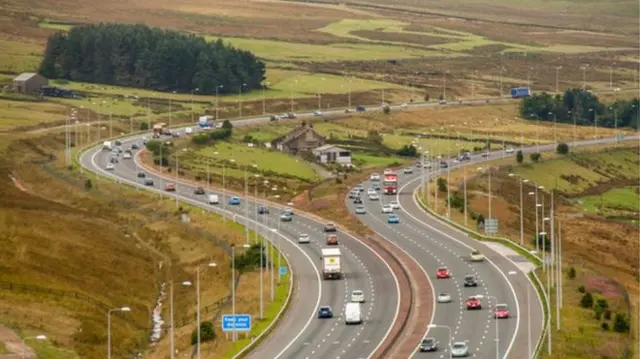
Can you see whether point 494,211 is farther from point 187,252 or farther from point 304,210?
point 187,252

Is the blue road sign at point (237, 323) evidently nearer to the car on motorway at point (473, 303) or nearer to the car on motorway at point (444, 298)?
the car on motorway at point (473, 303)

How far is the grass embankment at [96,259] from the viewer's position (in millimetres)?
112881

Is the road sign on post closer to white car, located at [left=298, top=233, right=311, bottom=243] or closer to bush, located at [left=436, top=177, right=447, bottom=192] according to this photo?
white car, located at [left=298, top=233, right=311, bottom=243]

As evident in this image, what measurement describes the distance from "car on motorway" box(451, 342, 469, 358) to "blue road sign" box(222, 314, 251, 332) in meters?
12.4

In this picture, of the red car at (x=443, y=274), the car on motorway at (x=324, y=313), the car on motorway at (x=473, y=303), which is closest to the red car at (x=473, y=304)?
the car on motorway at (x=473, y=303)

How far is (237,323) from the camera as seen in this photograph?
4313 inches

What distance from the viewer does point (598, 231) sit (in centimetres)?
17375

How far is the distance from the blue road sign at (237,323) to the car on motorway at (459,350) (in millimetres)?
12437

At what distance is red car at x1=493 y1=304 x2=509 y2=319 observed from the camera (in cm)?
11531

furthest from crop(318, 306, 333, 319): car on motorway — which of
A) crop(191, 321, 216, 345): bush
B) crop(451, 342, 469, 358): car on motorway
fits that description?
crop(451, 342, 469, 358): car on motorway

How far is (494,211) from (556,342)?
225 feet

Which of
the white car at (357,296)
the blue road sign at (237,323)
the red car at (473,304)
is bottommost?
the white car at (357,296)

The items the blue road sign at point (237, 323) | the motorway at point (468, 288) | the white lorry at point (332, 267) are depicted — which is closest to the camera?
the motorway at point (468, 288)

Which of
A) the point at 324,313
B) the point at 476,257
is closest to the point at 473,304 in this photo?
the point at 324,313
